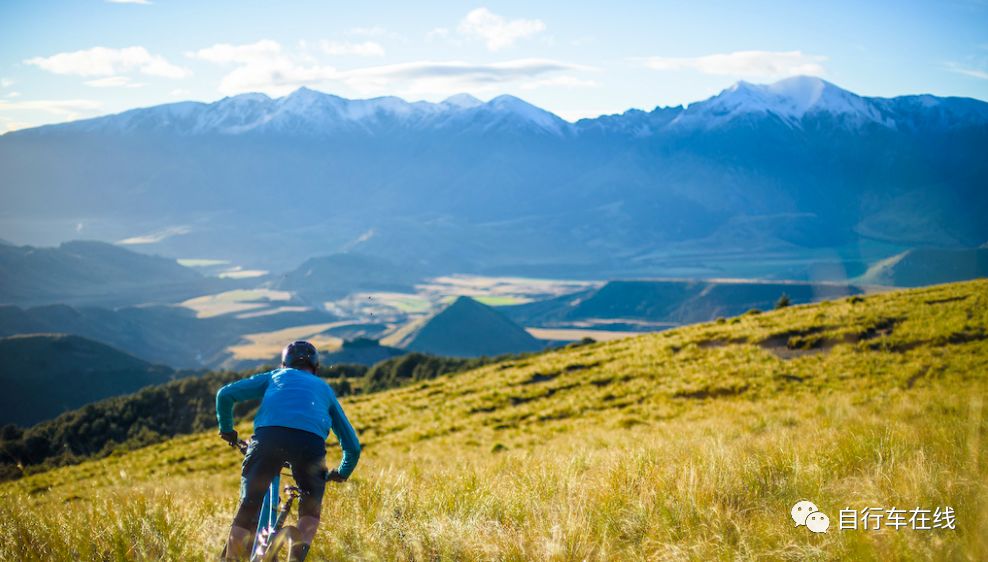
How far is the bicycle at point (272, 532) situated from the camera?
5051 millimetres

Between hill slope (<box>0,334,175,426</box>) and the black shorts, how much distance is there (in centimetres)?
10907

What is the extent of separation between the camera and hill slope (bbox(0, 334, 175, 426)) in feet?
325

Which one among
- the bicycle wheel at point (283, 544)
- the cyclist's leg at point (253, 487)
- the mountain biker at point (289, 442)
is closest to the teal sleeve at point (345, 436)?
the mountain biker at point (289, 442)

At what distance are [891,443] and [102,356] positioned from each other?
5492 inches

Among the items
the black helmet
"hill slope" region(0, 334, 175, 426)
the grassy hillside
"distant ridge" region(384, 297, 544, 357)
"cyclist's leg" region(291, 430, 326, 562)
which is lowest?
"distant ridge" region(384, 297, 544, 357)

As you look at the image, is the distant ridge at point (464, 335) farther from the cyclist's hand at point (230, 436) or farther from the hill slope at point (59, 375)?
the cyclist's hand at point (230, 436)

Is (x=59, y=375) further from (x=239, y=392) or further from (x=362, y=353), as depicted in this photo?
(x=239, y=392)

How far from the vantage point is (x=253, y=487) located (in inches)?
210

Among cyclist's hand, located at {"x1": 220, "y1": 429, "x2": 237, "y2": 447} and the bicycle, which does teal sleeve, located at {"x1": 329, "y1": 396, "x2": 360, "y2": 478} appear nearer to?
the bicycle

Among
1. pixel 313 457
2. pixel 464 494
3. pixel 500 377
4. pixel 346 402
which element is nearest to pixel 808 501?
pixel 464 494

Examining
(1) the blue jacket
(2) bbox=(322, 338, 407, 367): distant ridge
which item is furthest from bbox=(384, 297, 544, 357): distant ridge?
(1) the blue jacket

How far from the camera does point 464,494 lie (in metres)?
6.72

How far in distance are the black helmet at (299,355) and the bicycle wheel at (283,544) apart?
1.60 m

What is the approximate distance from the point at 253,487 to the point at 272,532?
399 mm
